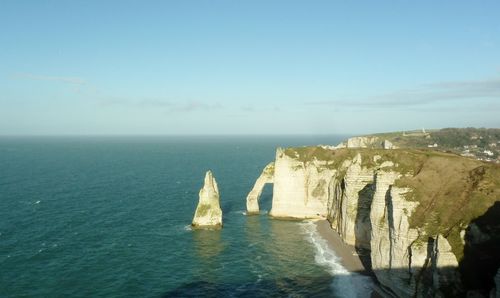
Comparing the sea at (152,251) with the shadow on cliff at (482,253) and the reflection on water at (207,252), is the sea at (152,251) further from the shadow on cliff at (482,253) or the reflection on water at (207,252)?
the shadow on cliff at (482,253)

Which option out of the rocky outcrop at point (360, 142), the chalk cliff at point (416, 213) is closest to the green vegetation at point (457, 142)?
the rocky outcrop at point (360, 142)

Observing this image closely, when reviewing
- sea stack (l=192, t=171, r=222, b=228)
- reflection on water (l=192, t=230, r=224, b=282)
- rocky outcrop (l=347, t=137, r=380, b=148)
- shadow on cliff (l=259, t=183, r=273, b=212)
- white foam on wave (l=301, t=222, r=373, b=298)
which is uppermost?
rocky outcrop (l=347, t=137, r=380, b=148)

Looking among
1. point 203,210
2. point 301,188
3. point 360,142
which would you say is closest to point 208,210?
point 203,210

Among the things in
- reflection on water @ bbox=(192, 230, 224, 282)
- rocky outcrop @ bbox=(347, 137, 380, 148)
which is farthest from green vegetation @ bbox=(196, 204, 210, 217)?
rocky outcrop @ bbox=(347, 137, 380, 148)

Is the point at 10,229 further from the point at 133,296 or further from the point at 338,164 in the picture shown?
the point at 338,164

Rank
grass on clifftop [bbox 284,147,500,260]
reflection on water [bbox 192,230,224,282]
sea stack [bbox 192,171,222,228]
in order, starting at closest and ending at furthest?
grass on clifftop [bbox 284,147,500,260], reflection on water [bbox 192,230,224,282], sea stack [bbox 192,171,222,228]

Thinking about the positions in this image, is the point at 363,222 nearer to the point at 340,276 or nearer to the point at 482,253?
the point at 340,276

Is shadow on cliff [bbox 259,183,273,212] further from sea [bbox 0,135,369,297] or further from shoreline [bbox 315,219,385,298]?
shoreline [bbox 315,219,385,298]

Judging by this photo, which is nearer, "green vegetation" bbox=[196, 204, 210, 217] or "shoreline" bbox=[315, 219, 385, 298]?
"shoreline" bbox=[315, 219, 385, 298]
